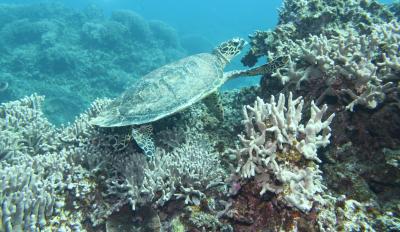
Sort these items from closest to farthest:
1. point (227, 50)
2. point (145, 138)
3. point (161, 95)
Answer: point (145, 138), point (161, 95), point (227, 50)

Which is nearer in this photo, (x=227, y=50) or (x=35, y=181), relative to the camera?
(x=35, y=181)

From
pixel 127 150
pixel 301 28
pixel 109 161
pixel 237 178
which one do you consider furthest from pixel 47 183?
pixel 301 28

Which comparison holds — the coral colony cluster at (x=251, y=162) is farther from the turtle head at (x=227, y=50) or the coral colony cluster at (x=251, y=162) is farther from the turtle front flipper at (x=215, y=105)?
the turtle head at (x=227, y=50)

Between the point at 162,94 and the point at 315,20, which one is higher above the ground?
the point at 315,20

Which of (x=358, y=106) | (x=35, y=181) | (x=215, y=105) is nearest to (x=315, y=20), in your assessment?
(x=215, y=105)

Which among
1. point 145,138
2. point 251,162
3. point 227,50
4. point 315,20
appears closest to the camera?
point 251,162

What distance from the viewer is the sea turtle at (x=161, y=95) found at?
15.4ft

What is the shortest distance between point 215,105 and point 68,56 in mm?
16061

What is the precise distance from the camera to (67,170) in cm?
418

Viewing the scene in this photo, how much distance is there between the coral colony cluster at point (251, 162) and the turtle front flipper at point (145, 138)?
0.13 metres

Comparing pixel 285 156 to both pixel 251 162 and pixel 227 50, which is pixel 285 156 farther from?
pixel 227 50

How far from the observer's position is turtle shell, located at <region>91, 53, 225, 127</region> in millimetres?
4766

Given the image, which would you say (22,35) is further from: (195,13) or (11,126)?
(195,13)

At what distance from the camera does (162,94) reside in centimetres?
509
